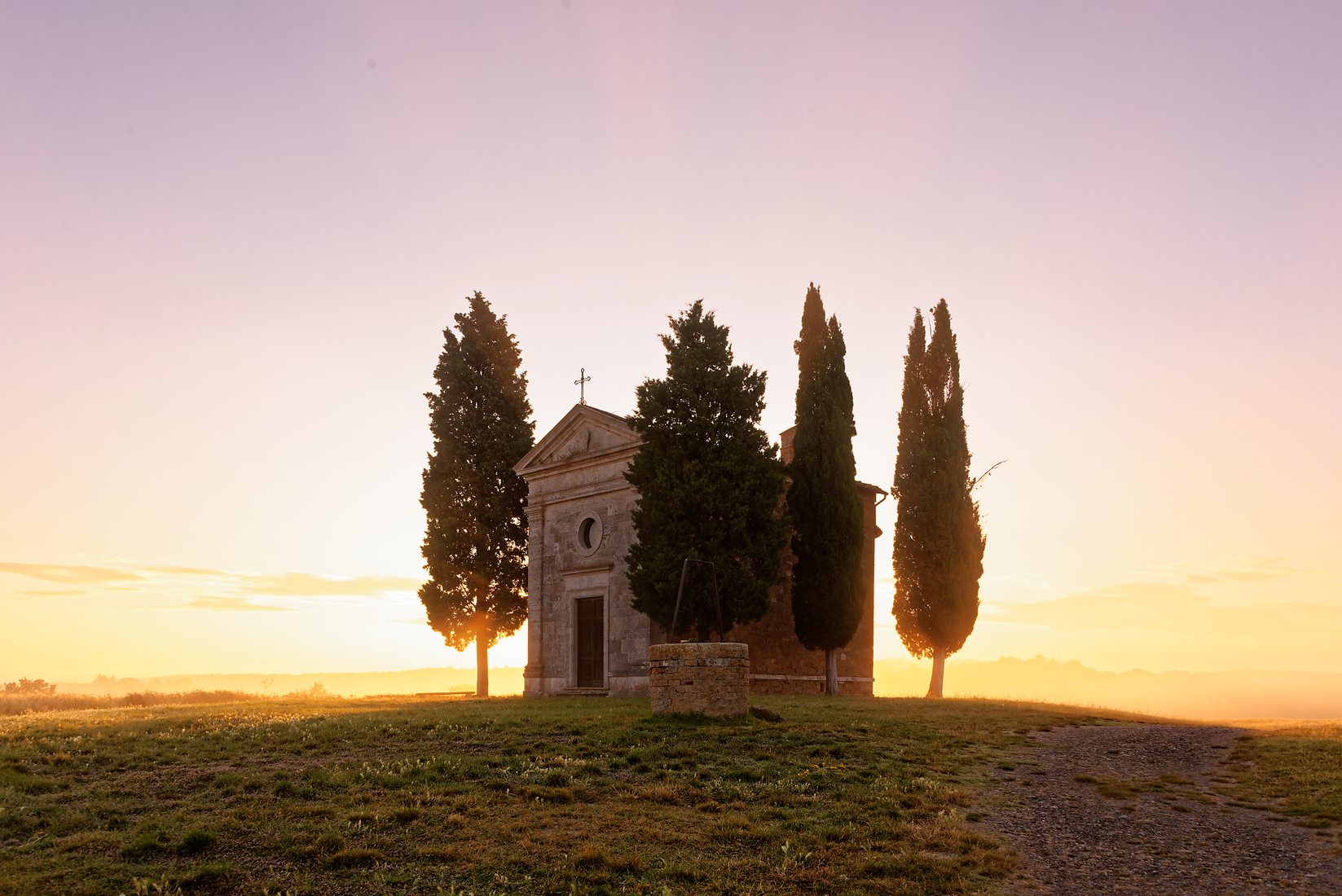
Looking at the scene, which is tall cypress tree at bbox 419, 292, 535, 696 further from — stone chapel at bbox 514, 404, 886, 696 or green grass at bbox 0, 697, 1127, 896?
green grass at bbox 0, 697, 1127, 896

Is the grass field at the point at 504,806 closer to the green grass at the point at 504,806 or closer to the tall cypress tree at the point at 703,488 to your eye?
the green grass at the point at 504,806

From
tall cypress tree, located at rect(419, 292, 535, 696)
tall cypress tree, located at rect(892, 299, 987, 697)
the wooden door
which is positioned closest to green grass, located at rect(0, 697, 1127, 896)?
the wooden door

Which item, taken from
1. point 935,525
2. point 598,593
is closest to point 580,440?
point 598,593

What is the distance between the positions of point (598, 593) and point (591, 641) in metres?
1.63

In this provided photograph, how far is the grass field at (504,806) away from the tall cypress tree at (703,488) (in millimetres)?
6661

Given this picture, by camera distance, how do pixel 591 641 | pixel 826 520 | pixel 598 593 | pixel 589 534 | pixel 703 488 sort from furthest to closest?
pixel 589 534 < pixel 591 641 < pixel 598 593 < pixel 826 520 < pixel 703 488

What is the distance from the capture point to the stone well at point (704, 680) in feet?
60.5

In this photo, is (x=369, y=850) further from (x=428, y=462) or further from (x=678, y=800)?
(x=428, y=462)

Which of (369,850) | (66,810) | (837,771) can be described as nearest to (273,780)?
(66,810)

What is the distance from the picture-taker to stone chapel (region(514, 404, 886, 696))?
28.8 meters

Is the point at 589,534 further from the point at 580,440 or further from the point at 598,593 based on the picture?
the point at 580,440

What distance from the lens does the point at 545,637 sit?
1233 inches

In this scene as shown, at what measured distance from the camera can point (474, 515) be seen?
35531 mm

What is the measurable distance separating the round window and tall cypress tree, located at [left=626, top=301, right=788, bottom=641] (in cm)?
219
